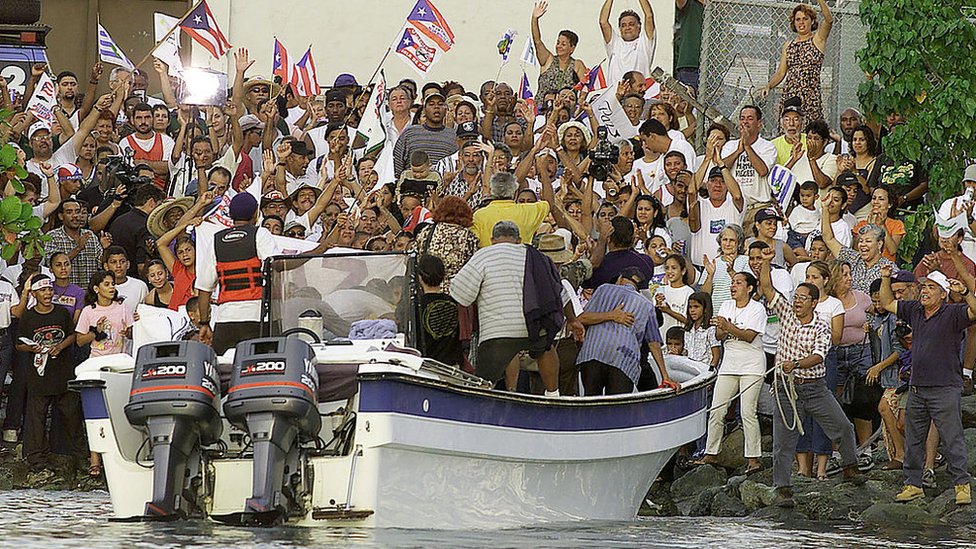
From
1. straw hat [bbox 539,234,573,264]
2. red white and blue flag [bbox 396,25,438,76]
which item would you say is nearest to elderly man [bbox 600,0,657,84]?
red white and blue flag [bbox 396,25,438,76]

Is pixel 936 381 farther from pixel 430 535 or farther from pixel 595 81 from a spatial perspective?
Answer: pixel 595 81

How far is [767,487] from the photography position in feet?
48.3

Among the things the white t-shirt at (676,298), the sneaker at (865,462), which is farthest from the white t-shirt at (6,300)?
the sneaker at (865,462)

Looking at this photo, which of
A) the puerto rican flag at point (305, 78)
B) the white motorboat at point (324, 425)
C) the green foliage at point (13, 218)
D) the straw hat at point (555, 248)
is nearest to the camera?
the white motorboat at point (324, 425)

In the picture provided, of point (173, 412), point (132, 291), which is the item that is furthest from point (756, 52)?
point (173, 412)

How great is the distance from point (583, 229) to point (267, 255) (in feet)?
15.3

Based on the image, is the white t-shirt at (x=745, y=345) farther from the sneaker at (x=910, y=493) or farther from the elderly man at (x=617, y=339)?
the sneaker at (x=910, y=493)

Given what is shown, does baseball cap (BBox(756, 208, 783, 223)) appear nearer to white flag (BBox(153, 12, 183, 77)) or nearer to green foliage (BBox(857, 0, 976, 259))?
green foliage (BBox(857, 0, 976, 259))

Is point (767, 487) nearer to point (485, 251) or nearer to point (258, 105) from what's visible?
point (485, 251)

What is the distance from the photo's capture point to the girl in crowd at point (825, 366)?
14.6m

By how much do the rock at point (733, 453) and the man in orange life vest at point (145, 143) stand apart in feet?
23.3

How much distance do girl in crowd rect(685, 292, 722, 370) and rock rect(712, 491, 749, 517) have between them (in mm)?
1207

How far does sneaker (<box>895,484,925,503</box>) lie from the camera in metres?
13.7

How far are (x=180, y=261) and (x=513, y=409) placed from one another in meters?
5.76
